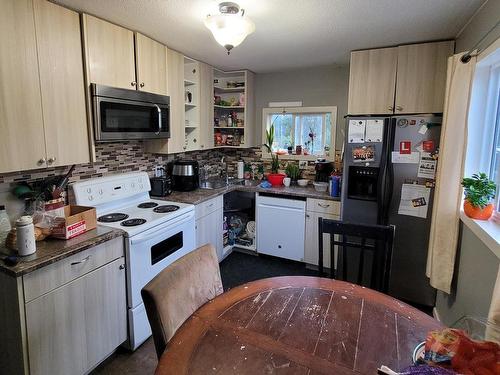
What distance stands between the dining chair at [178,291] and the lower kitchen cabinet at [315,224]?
1.70m

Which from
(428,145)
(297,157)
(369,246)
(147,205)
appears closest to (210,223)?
(147,205)

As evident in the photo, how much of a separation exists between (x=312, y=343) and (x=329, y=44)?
2.31 m

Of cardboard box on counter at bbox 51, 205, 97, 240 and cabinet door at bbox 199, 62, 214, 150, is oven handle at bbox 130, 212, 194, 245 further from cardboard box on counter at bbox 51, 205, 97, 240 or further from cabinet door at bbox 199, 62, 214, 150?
cabinet door at bbox 199, 62, 214, 150

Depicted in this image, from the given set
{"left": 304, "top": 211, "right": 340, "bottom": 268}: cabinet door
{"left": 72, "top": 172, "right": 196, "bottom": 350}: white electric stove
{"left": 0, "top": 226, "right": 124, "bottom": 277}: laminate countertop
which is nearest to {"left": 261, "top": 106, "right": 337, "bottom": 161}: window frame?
{"left": 304, "top": 211, "right": 340, "bottom": 268}: cabinet door

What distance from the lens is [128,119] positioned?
2.23 m

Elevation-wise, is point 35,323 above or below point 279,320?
below

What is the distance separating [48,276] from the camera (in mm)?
1474

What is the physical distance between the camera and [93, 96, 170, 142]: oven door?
203 cm

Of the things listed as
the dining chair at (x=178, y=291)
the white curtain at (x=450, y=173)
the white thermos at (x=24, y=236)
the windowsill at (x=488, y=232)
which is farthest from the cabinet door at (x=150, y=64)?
the windowsill at (x=488, y=232)

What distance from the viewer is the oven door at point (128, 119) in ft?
6.64

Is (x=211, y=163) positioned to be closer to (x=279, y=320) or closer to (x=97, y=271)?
(x=97, y=271)

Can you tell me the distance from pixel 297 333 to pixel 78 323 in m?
1.27

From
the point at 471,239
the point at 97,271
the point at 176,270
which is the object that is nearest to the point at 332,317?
the point at 176,270

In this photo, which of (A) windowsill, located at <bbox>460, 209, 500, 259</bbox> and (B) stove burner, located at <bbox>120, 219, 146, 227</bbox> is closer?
(A) windowsill, located at <bbox>460, 209, 500, 259</bbox>
